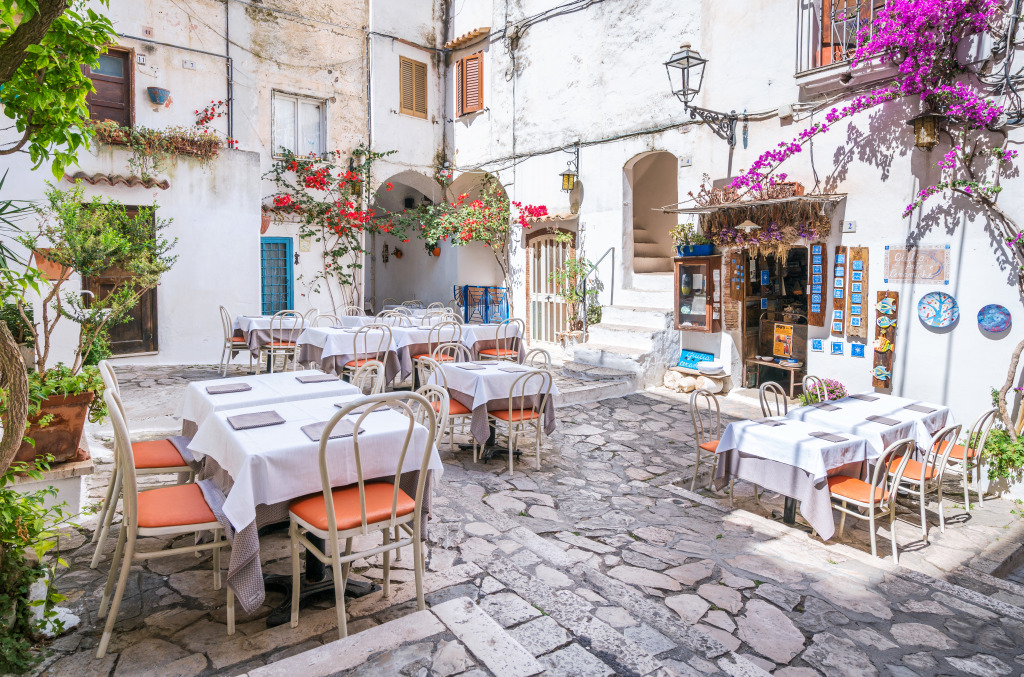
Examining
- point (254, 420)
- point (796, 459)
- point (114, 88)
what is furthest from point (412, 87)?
point (254, 420)

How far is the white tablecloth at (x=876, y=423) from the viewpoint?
502 centimetres

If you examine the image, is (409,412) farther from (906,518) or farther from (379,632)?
(906,518)

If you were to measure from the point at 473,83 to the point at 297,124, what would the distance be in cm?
371

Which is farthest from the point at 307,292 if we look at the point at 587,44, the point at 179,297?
the point at 587,44

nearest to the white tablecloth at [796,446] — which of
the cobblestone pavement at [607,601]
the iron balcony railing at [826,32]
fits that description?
the cobblestone pavement at [607,601]

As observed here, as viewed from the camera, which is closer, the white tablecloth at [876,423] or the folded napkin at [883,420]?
the white tablecloth at [876,423]

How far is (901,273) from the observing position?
701 cm

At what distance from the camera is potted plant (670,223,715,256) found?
363 inches

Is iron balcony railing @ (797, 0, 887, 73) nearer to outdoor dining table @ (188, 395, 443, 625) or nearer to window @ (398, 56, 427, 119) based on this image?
outdoor dining table @ (188, 395, 443, 625)

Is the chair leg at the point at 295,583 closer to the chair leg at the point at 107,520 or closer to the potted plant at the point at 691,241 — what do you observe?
the chair leg at the point at 107,520

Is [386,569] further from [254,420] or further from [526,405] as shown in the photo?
[526,405]

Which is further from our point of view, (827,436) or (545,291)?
(545,291)

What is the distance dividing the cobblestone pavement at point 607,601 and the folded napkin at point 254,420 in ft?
2.57

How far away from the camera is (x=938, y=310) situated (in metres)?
6.66
